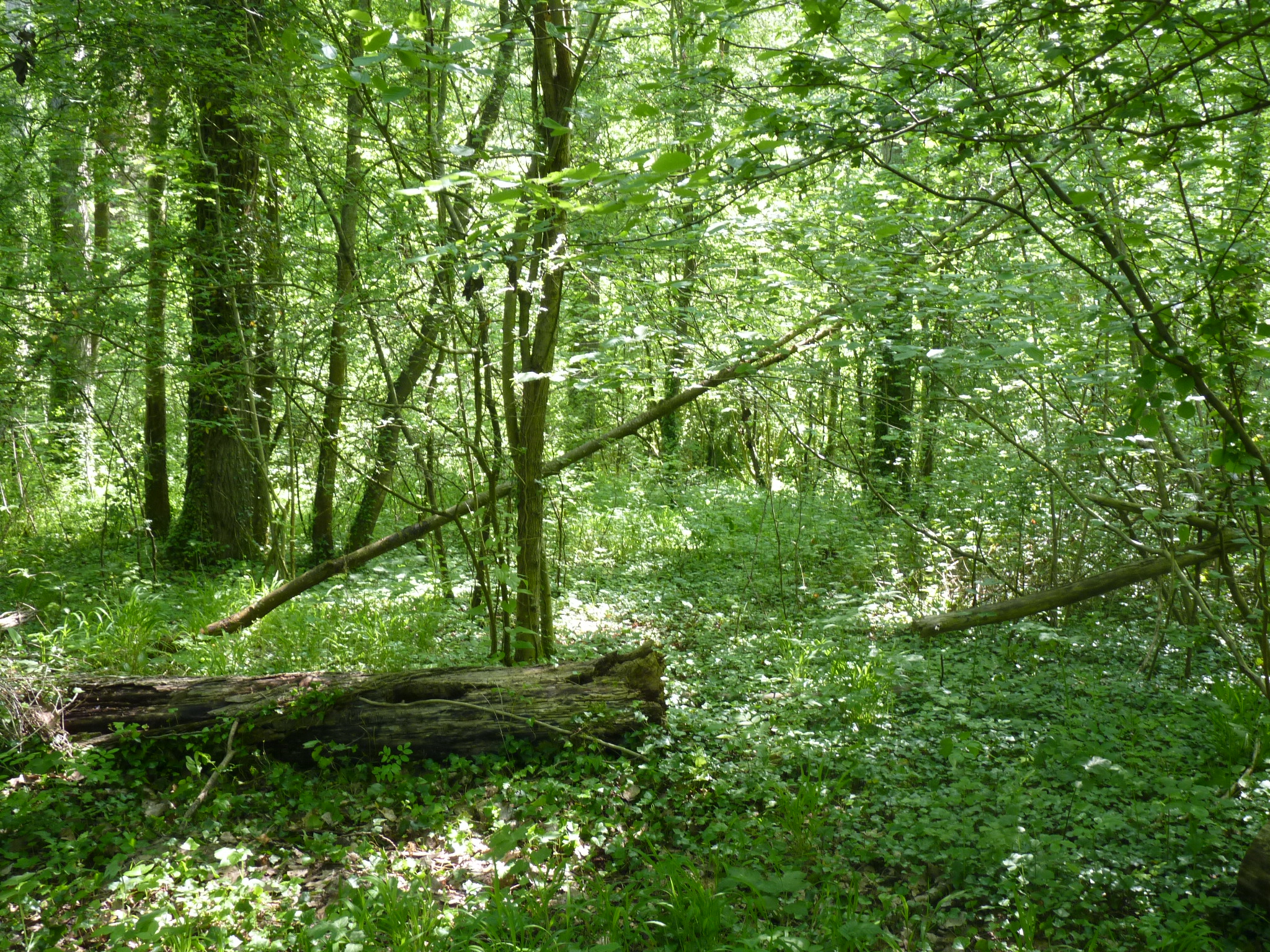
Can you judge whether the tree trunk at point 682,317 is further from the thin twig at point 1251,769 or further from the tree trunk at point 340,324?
the thin twig at point 1251,769

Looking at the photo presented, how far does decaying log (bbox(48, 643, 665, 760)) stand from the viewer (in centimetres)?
400

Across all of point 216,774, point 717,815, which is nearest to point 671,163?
point 717,815

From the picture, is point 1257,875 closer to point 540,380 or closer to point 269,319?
point 540,380

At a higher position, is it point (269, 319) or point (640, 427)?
point (269, 319)

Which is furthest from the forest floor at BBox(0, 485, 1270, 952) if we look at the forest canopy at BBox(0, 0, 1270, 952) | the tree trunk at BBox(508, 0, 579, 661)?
the tree trunk at BBox(508, 0, 579, 661)

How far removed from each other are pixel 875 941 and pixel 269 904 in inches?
90.2

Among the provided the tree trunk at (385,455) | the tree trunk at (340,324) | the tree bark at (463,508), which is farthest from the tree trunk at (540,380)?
the tree trunk at (385,455)

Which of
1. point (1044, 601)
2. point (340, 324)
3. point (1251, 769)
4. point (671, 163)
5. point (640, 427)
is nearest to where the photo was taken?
point (671, 163)

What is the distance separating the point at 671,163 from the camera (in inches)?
76.0

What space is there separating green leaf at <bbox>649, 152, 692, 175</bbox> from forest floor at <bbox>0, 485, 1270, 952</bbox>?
91.1 inches

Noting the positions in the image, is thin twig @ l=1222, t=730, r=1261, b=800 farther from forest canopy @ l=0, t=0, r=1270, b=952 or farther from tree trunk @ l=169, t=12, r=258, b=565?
tree trunk @ l=169, t=12, r=258, b=565

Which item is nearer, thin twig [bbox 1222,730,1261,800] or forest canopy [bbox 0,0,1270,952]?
forest canopy [bbox 0,0,1270,952]

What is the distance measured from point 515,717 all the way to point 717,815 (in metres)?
1.18

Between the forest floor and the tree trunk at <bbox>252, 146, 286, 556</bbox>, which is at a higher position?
the tree trunk at <bbox>252, 146, 286, 556</bbox>
